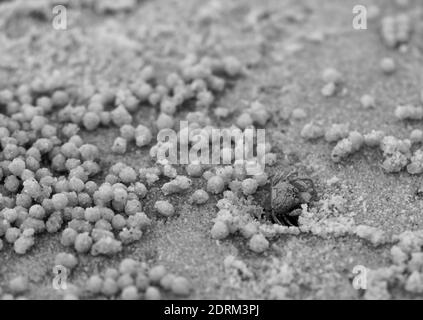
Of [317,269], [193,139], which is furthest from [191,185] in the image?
[317,269]

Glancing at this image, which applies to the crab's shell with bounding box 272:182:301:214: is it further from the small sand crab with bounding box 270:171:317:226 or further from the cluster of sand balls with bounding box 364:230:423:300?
the cluster of sand balls with bounding box 364:230:423:300

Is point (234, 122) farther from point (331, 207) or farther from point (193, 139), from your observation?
point (331, 207)

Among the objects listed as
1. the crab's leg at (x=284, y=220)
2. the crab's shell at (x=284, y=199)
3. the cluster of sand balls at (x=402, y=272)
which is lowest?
the cluster of sand balls at (x=402, y=272)

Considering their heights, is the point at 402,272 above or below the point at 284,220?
below

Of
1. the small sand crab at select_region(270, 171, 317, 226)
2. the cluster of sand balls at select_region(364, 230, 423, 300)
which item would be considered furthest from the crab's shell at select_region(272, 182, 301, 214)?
the cluster of sand balls at select_region(364, 230, 423, 300)

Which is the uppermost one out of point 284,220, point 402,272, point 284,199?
point 284,199

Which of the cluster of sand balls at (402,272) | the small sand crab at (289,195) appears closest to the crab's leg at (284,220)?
the small sand crab at (289,195)

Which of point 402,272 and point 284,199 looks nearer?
point 402,272

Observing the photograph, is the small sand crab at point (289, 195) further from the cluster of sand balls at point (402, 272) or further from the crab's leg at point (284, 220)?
the cluster of sand balls at point (402, 272)

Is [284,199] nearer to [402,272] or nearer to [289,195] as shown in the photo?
[289,195]

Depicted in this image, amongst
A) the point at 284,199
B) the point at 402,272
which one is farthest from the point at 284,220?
the point at 402,272
